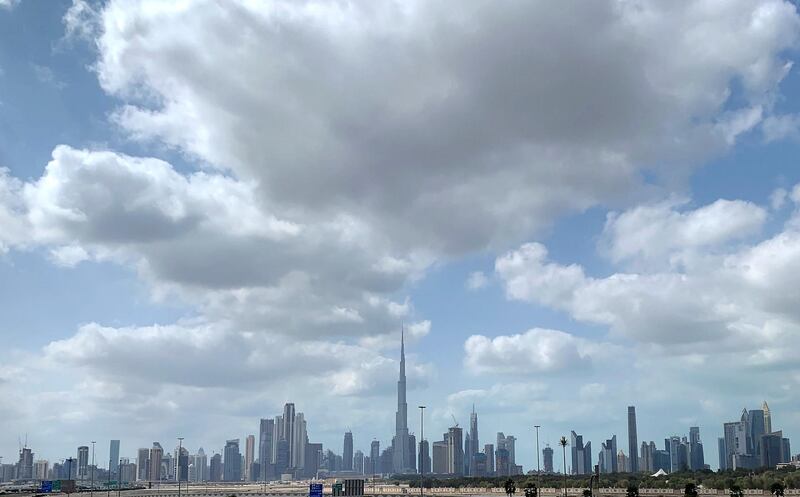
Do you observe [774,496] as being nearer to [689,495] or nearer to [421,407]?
[689,495]

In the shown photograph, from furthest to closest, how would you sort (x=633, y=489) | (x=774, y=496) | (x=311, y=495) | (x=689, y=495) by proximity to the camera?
1. (x=774, y=496)
2. (x=633, y=489)
3. (x=689, y=495)
4. (x=311, y=495)

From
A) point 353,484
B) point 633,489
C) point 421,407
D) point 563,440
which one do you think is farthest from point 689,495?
point 353,484

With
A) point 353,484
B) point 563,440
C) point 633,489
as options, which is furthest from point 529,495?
point 353,484

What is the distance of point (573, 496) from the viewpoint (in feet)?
640

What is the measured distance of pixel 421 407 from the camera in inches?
6565

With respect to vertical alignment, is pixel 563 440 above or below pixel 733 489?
above

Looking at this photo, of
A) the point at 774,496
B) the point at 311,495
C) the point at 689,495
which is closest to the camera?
the point at 311,495

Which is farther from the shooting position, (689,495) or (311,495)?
(689,495)

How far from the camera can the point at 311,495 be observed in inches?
5974

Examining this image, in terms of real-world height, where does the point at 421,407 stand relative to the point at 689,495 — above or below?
above

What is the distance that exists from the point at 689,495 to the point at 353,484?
214 ft

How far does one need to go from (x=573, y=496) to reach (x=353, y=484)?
63317 mm

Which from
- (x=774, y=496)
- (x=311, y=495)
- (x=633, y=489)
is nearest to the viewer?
(x=311, y=495)

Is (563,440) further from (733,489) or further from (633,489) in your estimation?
(733,489)
